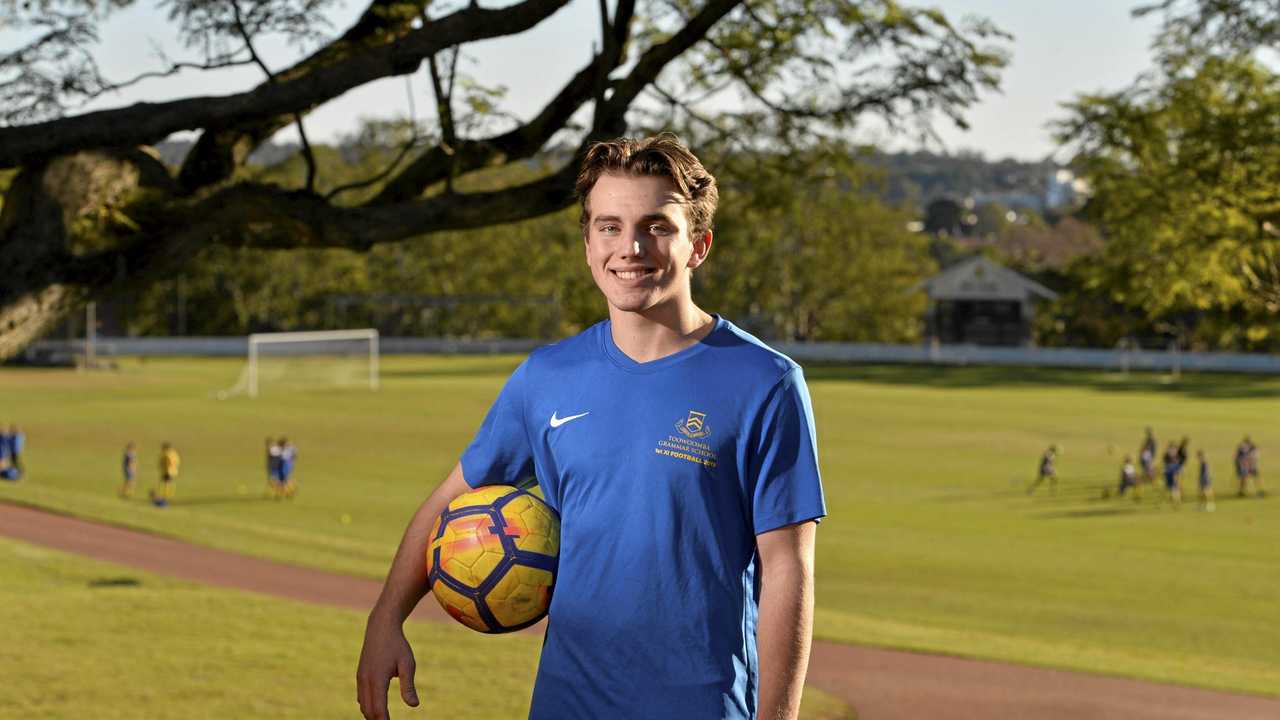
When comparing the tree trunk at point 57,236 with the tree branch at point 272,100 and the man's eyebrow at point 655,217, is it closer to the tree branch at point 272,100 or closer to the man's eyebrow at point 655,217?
the tree branch at point 272,100

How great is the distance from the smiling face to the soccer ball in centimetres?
75

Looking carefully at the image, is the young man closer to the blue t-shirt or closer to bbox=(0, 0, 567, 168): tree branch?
the blue t-shirt

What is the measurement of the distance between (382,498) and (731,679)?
101 ft

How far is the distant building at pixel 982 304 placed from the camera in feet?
356

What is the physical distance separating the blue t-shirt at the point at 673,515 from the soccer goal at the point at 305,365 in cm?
6451

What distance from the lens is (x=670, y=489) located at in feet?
12.1

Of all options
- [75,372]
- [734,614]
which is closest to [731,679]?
[734,614]

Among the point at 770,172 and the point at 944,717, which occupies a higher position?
the point at 770,172

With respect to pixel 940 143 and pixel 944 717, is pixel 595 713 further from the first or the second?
pixel 940 143

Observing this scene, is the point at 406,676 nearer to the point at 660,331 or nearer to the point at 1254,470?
the point at 660,331

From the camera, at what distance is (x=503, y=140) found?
12.5 m

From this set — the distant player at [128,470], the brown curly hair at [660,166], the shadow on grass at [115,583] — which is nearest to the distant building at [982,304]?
the distant player at [128,470]

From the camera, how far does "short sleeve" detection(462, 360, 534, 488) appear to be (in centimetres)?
411

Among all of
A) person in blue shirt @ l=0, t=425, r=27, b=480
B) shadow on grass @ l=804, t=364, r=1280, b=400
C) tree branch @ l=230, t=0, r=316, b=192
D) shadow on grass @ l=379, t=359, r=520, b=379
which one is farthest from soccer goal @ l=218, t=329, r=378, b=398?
tree branch @ l=230, t=0, r=316, b=192
